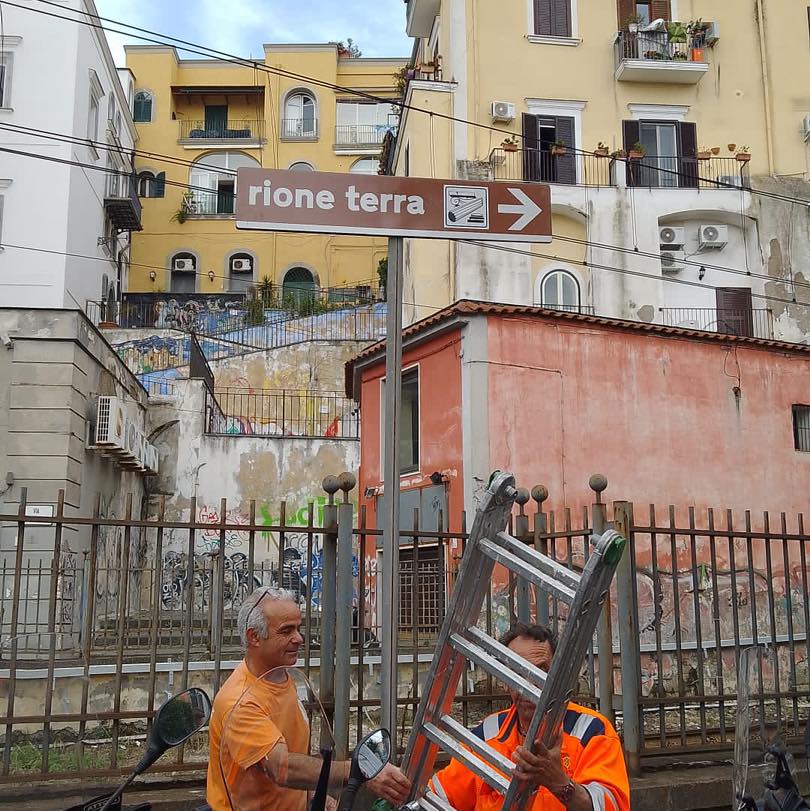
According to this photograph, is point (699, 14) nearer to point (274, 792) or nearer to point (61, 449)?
point (61, 449)

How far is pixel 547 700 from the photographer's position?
2924 mm

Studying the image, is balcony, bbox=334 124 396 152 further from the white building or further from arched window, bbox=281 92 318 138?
the white building

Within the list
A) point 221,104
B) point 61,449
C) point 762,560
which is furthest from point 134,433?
point 221,104

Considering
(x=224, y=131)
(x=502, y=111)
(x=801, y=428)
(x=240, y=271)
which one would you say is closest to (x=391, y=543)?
(x=801, y=428)

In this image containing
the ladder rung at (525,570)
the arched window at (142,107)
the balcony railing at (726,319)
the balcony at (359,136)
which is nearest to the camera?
the ladder rung at (525,570)

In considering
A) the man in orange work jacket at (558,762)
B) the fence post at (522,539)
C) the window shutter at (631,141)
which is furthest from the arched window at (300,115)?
the man in orange work jacket at (558,762)

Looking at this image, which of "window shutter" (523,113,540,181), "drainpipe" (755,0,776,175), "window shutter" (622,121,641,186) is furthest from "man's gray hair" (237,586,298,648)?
"drainpipe" (755,0,776,175)

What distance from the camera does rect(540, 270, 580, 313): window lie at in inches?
985

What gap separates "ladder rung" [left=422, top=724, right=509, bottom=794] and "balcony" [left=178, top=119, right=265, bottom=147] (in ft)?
136

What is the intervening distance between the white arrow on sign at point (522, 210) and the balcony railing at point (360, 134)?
130 feet

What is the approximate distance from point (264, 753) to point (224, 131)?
42906mm

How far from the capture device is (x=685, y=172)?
25.8 metres

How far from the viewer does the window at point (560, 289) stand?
25.0 m

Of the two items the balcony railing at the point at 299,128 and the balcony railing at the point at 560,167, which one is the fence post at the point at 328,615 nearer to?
the balcony railing at the point at 560,167
